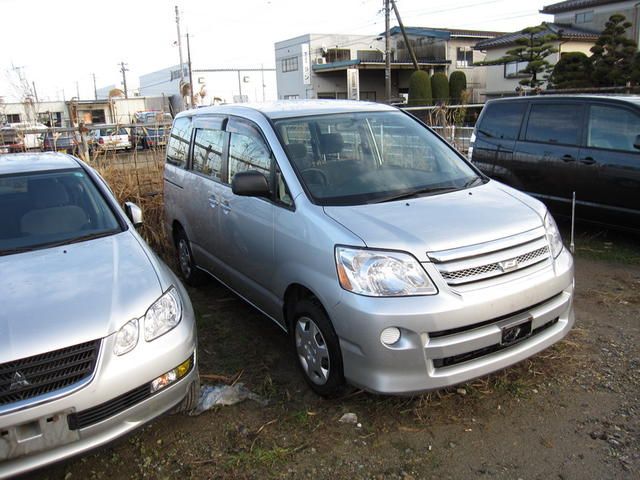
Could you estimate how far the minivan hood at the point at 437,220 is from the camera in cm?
294

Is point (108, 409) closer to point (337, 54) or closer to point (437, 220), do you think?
point (437, 220)

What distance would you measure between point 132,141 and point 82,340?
6.24 meters

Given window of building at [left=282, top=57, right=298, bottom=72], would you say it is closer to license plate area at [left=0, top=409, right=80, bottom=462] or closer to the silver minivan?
the silver minivan

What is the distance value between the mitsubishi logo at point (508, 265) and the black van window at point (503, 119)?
450cm

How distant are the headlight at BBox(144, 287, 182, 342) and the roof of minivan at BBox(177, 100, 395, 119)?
1680mm

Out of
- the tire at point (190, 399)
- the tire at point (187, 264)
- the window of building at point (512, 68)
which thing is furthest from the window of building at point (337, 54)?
the tire at point (190, 399)

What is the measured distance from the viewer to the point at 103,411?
2.53 m

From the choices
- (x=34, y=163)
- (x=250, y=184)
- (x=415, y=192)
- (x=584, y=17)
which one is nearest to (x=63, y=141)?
(x=34, y=163)

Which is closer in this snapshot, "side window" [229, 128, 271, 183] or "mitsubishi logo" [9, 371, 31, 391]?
"mitsubishi logo" [9, 371, 31, 391]

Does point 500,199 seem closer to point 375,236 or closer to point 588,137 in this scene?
point 375,236

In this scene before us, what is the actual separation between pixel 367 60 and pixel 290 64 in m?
9.25

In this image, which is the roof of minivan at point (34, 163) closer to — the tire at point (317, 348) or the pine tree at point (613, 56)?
the tire at point (317, 348)

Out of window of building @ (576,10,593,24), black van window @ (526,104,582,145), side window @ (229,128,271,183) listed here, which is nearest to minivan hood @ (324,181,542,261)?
side window @ (229,128,271,183)

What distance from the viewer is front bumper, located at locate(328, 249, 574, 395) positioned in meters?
2.77
